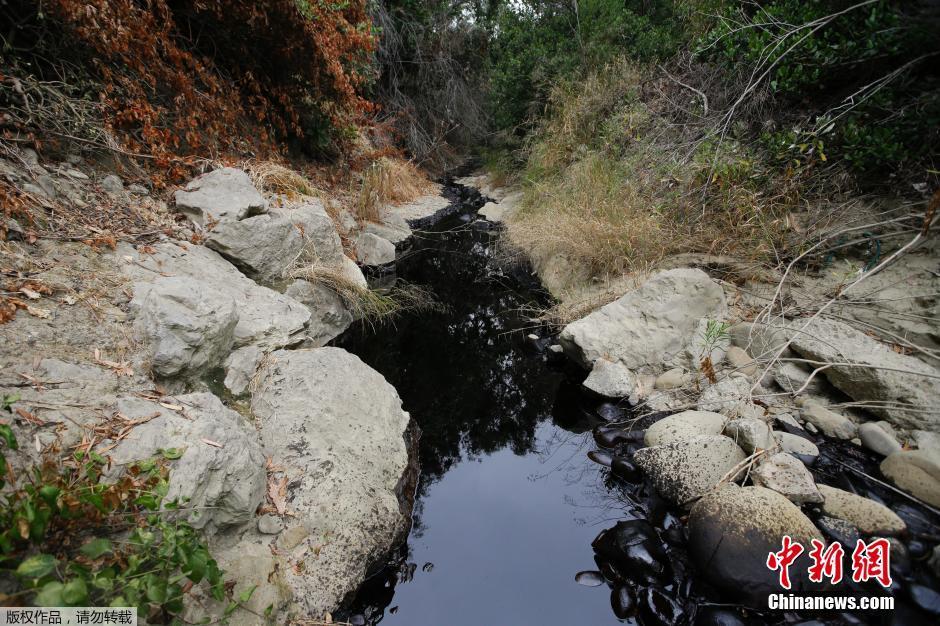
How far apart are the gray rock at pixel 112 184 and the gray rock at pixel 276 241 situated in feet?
2.10

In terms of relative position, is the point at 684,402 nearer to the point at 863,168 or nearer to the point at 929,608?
the point at 929,608

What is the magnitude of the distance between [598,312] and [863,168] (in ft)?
7.53

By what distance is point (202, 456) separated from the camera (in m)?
1.81

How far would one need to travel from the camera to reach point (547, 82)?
8.01m

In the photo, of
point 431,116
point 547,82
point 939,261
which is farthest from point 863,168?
point 431,116

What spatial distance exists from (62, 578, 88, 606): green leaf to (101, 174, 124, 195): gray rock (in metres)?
3.02

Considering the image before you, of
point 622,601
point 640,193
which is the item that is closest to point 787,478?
point 622,601

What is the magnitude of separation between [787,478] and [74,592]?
2841 mm

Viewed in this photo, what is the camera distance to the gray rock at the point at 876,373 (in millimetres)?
2523

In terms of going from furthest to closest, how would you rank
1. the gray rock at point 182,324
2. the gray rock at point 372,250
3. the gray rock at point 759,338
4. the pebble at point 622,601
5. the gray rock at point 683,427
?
the gray rock at point 372,250 < the gray rock at point 759,338 < the gray rock at point 683,427 < the gray rock at point 182,324 < the pebble at point 622,601

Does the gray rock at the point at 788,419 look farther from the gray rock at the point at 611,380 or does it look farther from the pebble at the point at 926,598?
the pebble at the point at 926,598

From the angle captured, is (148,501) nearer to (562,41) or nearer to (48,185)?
(48,185)

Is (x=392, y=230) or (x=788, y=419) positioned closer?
(x=788, y=419)

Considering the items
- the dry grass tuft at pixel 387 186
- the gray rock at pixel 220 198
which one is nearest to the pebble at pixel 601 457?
the gray rock at pixel 220 198
